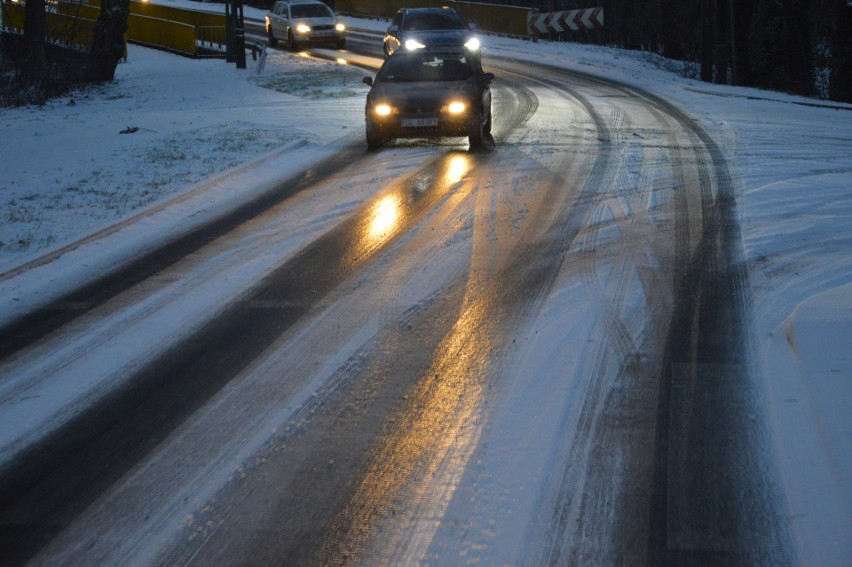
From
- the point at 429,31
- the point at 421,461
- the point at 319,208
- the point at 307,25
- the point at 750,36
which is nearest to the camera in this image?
the point at 421,461

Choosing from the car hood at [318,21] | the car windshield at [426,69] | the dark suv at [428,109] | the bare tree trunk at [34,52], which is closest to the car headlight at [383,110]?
the dark suv at [428,109]

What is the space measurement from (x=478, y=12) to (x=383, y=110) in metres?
30.9

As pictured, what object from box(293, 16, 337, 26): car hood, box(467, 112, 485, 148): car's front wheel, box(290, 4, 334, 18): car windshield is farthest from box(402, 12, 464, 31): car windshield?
box(467, 112, 485, 148): car's front wheel

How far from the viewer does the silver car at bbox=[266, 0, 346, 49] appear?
3619cm

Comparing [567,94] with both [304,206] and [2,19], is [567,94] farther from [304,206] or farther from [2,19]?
[2,19]

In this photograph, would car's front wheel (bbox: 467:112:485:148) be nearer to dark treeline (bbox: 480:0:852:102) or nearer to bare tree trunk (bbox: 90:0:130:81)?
dark treeline (bbox: 480:0:852:102)

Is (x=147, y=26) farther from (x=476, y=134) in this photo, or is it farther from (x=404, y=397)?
(x=404, y=397)

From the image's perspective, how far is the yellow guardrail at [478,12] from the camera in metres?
42.3

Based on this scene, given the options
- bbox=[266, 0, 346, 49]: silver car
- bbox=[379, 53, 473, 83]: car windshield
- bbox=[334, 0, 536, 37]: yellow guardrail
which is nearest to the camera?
bbox=[379, 53, 473, 83]: car windshield

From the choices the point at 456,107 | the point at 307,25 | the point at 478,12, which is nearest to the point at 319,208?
the point at 456,107

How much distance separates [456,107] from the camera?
15.4 m

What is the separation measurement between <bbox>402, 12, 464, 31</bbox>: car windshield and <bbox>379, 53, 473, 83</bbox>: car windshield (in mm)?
12334

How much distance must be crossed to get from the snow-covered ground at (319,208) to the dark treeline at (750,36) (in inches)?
208

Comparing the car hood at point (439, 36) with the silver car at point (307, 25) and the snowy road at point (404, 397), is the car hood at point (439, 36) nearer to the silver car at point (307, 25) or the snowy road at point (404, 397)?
the silver car at point (307, 25)
